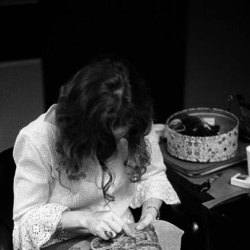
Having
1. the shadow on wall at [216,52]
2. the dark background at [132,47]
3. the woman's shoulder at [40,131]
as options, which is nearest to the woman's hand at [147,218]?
the woman's shoulder at [40,131]

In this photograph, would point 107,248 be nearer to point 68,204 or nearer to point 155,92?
point 68,204

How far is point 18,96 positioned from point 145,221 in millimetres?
1007

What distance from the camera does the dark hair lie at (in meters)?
1.41

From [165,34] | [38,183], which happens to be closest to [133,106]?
[38,183]

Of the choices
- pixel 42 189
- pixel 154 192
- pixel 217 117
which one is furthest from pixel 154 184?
pixel 217 117

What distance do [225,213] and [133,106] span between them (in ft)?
1.96

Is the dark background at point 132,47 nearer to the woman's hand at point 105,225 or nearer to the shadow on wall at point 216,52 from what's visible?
the shadow on wall at point 216,52

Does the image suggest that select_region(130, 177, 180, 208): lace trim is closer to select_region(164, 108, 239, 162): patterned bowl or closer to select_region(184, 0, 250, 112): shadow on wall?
select_region(164, 108, 239, 162): patterned bowl

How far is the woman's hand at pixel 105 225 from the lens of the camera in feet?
4.91

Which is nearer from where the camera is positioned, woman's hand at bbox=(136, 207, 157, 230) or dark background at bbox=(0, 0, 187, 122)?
woman's hand at bbox=(136, 207, 157, 230)

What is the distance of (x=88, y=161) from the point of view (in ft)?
5.43

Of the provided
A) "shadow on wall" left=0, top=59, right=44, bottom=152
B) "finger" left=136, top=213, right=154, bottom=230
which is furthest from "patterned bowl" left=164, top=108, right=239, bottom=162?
"shadow on wall" left=0, top=59, right=44, bottom=152

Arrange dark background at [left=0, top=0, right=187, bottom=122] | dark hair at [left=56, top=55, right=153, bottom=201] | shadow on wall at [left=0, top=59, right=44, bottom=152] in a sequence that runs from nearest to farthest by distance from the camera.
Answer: dark hair at [left=56, top=55, right=153, bottom=201], dark background at [left=0, top=0, right=187, bottom=122], shadow on wall at [left=0, top=59, right=44, bottom=152]

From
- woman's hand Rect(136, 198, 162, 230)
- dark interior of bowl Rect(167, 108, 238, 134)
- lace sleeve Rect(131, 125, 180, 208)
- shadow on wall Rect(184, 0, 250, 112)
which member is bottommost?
woman's hand Rect(136, 198, 162, 230)
